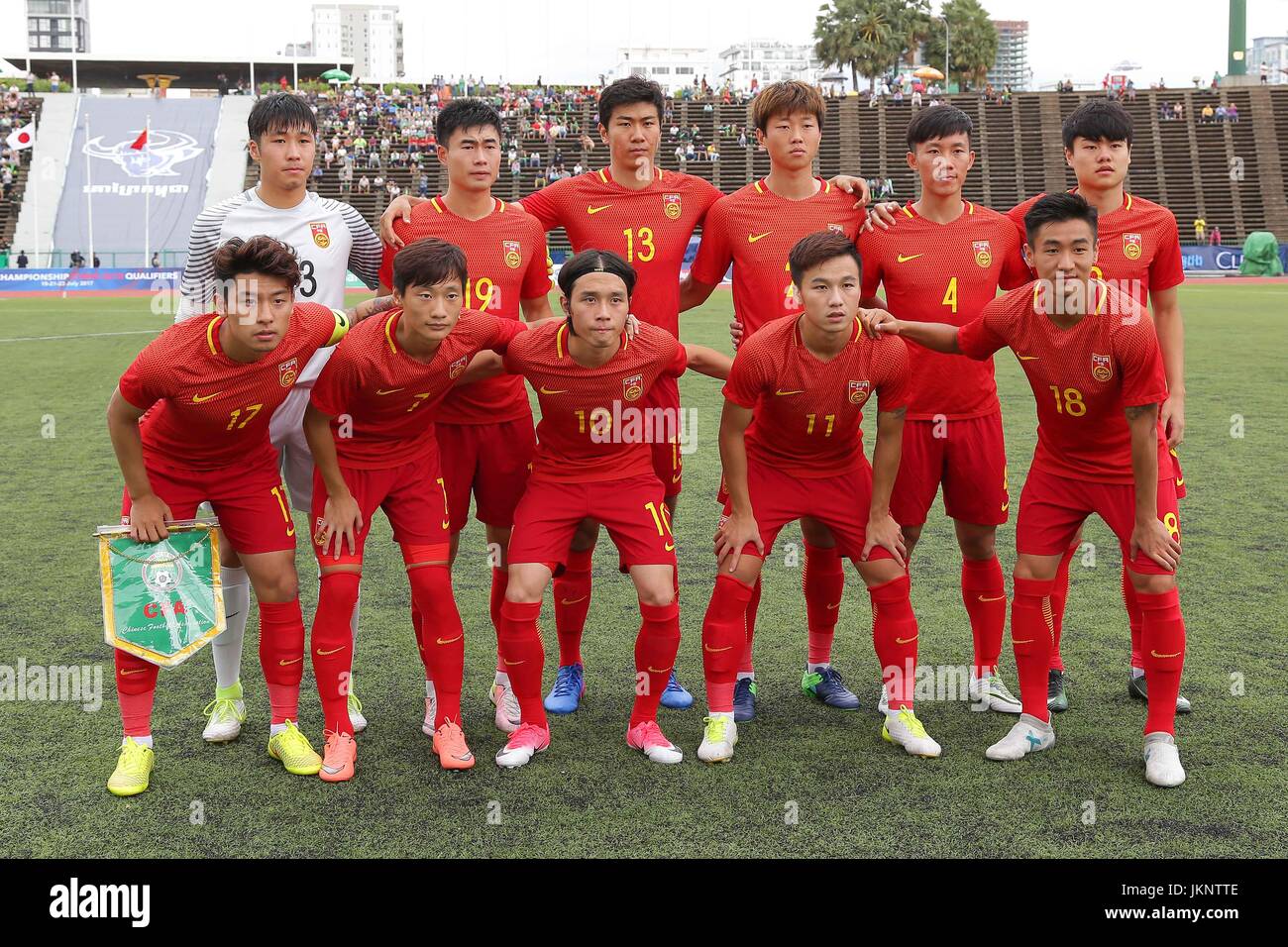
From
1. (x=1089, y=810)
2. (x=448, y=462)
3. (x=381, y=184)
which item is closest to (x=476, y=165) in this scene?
(x=448, y=462)

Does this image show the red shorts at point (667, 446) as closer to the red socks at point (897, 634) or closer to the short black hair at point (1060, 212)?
the red socks at point (897, 634)

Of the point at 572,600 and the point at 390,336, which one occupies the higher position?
the point at 390,336

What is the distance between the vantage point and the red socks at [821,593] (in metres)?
4.99

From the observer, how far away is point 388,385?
14.1ft

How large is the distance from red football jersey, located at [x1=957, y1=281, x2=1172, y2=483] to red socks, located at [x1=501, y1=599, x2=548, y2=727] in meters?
1.79

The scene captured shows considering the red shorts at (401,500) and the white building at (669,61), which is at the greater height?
the white building at (669,61)

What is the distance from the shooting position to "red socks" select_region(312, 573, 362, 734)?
4281 mm

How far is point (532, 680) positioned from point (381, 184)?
130 feet

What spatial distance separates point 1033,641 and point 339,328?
281 cm

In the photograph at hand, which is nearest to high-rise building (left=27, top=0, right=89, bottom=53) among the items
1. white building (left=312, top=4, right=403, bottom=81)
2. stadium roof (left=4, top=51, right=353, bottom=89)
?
white building (left=312, top=4, right=403, bottom=81)

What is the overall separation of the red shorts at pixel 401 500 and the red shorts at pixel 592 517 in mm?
299

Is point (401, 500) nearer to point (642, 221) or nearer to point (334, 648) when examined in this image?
point (334, 648)

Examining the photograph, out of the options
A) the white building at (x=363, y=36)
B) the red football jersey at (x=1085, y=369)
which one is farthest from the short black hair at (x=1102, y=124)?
the white building at (x=363, y=36)

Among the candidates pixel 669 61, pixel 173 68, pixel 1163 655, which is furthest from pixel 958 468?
pixel 669 61
